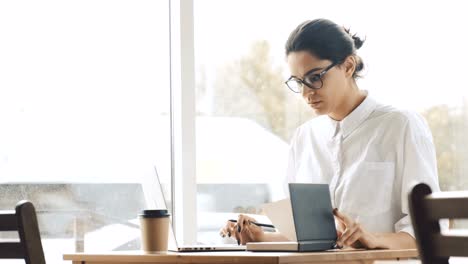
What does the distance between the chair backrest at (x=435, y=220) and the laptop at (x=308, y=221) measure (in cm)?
77

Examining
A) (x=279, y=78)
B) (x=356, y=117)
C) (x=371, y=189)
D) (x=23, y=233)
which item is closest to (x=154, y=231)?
(x=23, y=233)

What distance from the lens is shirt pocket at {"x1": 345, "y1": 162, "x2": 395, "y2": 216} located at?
9.03ft

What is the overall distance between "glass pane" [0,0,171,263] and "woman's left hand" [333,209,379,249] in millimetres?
1459

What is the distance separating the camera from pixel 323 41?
287cm

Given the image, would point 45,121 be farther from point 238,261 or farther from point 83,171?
point 238,261

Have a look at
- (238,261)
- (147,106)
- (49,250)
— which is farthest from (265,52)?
(238,261)

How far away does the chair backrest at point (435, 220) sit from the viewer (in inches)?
51.3

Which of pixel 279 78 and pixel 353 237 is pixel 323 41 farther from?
pixel 279 78

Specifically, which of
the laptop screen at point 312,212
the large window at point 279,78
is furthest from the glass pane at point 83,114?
the laptop screen at point 312,212

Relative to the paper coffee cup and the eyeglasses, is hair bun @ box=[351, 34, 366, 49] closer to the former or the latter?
the eyeglasses

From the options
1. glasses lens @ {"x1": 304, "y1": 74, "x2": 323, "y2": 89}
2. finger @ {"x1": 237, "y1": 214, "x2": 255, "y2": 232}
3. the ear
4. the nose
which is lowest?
finger @ {"x1": 237, "y1": 214, "x2": 255, "y2": 232}

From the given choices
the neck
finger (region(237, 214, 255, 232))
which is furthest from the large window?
finger (region(237, 214, 255, 232))

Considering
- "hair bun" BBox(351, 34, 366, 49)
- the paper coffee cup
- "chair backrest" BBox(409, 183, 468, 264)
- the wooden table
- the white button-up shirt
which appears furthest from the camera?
"hair bun" BBox(351, 34, 366, 49)

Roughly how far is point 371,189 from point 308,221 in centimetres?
68
